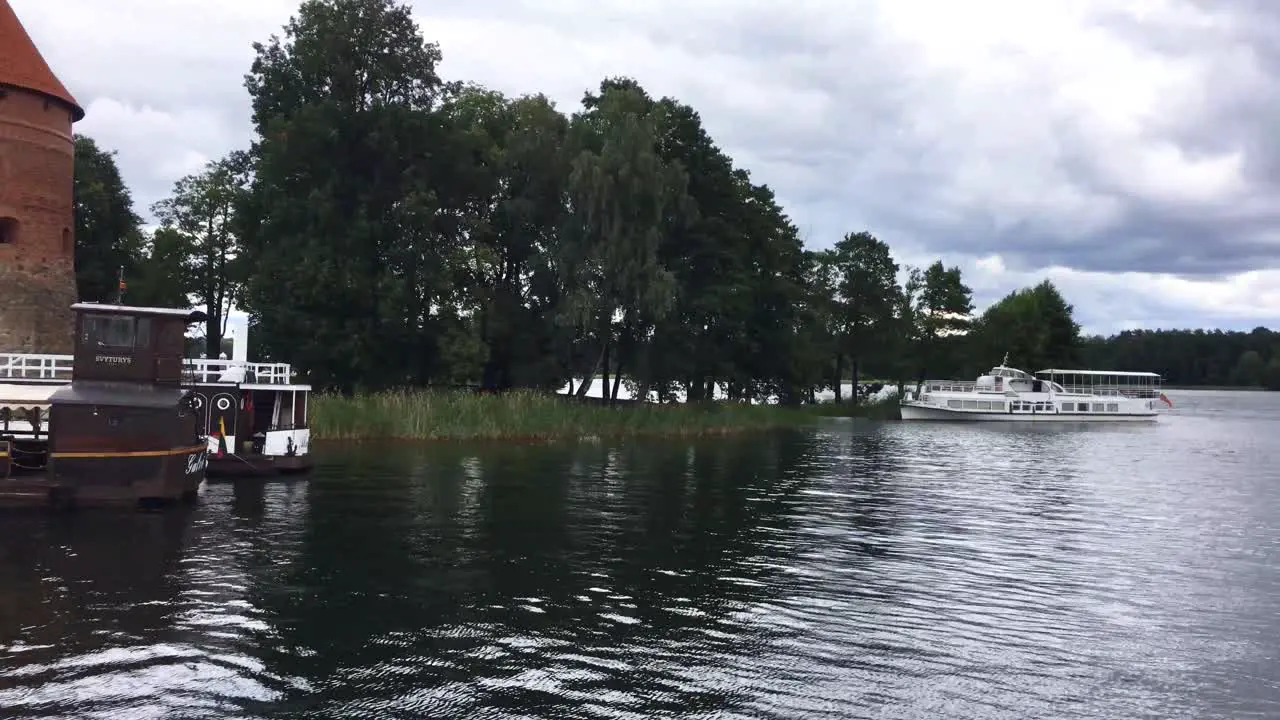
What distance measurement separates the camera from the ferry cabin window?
88.0 ft

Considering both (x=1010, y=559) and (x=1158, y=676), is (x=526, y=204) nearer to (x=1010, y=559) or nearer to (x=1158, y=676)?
(x=1010, y=559)

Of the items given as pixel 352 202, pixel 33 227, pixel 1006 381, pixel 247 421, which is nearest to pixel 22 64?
pixel 33 227

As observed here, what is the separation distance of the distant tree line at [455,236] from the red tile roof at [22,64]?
41.0ft

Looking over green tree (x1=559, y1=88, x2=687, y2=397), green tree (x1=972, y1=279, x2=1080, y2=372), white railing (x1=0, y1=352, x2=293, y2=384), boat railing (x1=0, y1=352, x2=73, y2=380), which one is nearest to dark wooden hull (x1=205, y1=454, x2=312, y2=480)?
white railing (x1=0, y1=352, x2=293, y2=384)

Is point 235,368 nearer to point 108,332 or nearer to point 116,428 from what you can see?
point 108,332

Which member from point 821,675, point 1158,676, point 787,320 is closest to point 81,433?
point 821,675

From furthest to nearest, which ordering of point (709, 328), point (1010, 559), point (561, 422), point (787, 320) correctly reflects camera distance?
1. point (787, 320)
2. point (709, 328)
3. point (561, 422)
4. point (1010, 559)

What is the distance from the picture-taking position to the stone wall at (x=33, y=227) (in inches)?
1828

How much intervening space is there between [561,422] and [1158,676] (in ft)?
132

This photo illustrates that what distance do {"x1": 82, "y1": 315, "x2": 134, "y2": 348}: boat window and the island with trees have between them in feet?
63.3

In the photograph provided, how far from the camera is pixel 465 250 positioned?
2569 inches

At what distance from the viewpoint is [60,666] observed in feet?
40.5

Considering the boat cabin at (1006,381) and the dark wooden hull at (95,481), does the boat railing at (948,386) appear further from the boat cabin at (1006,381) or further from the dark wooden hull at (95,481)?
the dark wooden hull at (95,481)

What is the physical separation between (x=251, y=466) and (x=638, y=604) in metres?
22.5
